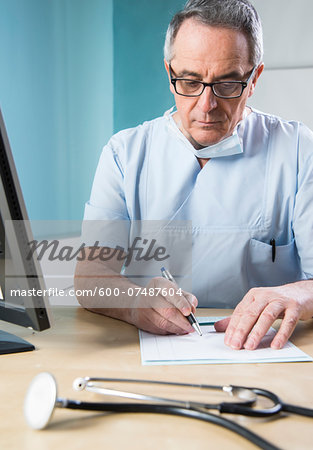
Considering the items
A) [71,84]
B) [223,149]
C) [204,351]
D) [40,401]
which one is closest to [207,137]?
[223,149]

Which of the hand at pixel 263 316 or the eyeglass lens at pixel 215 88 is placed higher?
the eyeglass lens at pixel 215 88

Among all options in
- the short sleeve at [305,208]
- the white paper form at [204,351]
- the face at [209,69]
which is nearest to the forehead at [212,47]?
the face at [209,69]

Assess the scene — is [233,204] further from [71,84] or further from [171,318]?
[71,84]

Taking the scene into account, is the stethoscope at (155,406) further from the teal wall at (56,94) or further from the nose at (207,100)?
the teal wall at (56,94)

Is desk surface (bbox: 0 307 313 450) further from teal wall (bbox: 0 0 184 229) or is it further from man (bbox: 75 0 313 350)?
teal wall (bbox: 0 0 184 229)

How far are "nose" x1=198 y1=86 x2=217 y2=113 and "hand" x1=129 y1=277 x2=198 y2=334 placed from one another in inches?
20.2

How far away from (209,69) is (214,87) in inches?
1.9

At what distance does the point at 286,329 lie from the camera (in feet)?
2.77

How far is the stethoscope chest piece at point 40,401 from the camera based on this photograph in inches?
20.2

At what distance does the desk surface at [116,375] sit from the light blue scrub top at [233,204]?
375 millimetres

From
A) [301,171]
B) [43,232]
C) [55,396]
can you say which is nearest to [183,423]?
[55,396]

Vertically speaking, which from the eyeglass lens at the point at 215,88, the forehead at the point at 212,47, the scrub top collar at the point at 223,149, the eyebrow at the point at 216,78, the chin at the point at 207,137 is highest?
the forehead at the point at 212,47

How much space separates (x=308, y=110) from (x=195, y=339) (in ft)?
7.16

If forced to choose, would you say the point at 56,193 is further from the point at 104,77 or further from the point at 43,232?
the point at 104,77
